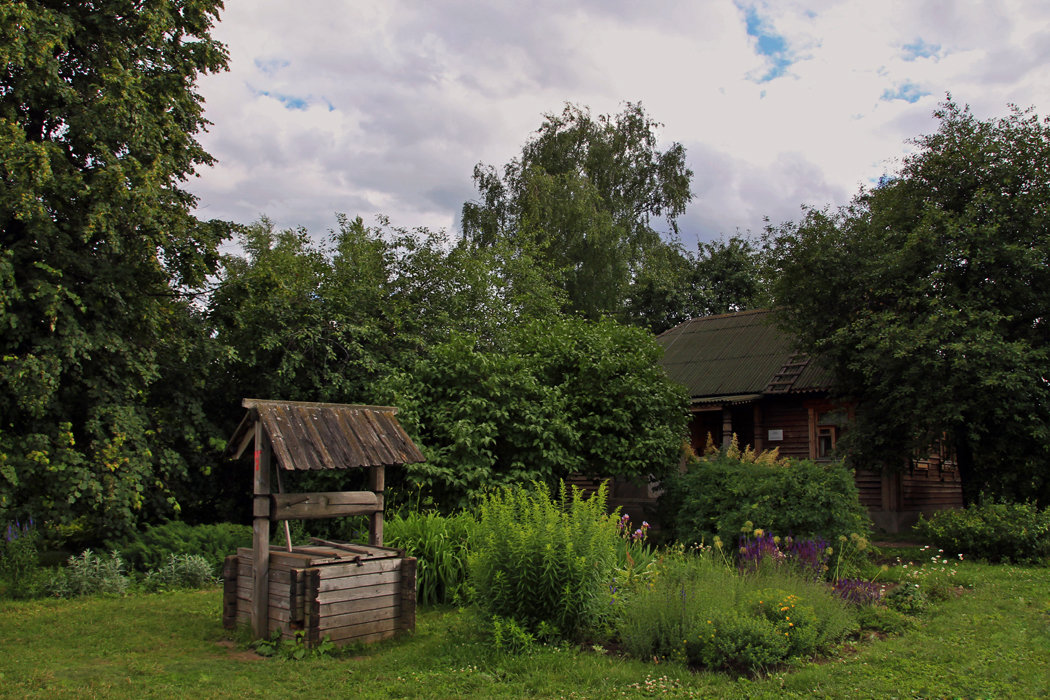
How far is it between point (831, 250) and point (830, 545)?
683 centimetres

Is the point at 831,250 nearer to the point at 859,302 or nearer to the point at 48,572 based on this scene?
the point at 859,302

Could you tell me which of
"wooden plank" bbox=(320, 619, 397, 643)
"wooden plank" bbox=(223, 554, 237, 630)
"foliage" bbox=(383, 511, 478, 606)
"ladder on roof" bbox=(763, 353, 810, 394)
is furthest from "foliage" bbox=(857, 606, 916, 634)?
"ladder on roof" bbox=(763, 353, 810, 394)

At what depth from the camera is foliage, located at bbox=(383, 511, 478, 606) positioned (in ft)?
28.7

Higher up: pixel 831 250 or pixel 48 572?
pixel 831 250

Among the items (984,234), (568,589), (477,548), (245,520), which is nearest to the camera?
(568,589)

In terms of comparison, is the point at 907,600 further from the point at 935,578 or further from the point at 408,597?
the point at 408,597

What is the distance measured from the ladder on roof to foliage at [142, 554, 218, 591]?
12.6 meters

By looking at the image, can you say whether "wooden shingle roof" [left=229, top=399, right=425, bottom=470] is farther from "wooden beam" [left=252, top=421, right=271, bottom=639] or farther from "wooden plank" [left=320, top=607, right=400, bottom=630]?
"wooden plank" [left=320, top=607, right=400, bottom=630]

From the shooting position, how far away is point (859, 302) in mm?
14672

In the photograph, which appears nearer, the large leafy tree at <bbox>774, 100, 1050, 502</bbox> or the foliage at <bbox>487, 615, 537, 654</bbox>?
the foliage at <bbox>487, 615, 537, 654</bbox>

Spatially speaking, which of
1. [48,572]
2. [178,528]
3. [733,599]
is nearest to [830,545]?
[733,599]

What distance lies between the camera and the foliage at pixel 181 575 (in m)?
10.6

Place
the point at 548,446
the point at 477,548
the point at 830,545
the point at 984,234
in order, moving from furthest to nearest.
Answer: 1. the point at 984,234
2. the point at 548,446
3. the point at 830,545
4. the point at 477,548

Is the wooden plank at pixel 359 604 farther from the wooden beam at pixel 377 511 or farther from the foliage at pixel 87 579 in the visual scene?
the foliage at pixel 87 579
